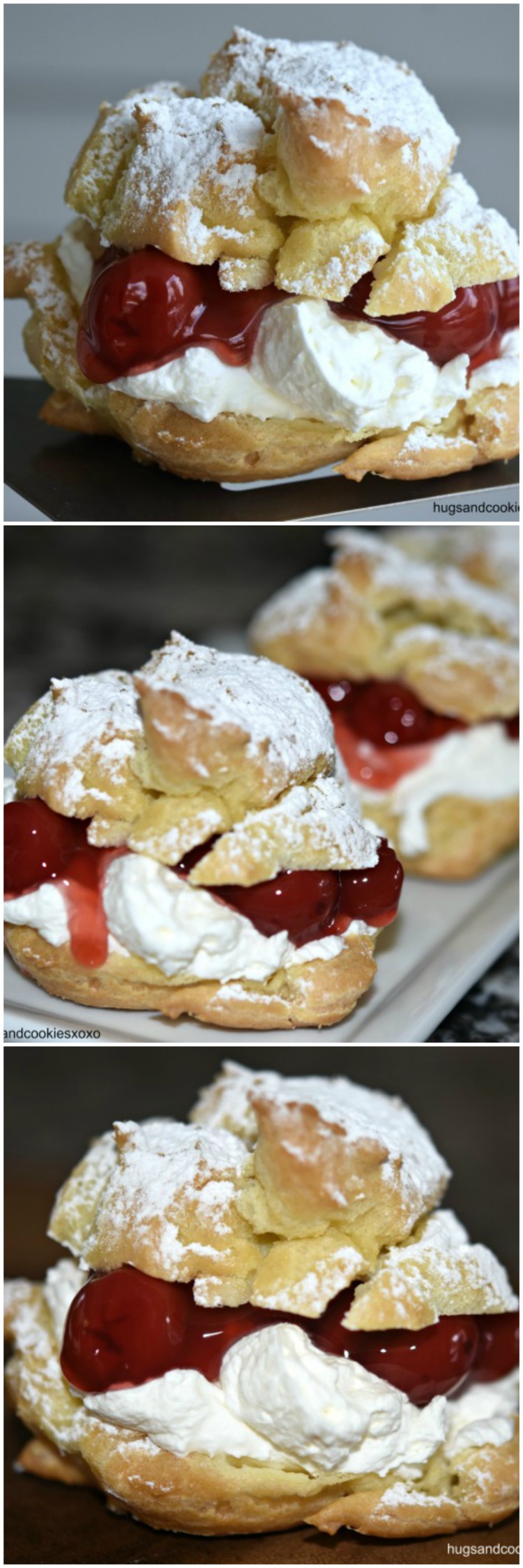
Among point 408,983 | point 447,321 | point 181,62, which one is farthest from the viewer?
point 181,62

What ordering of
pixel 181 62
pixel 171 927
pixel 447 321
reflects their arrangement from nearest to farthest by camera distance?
pixel 171 927 < pixel 447 321 < pixel 181 62

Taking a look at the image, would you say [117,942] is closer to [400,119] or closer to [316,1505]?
[316,1505]

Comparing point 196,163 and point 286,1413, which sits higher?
point 196,163

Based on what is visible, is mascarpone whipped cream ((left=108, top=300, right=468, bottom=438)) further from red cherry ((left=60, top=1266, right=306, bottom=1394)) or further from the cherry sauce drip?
red cherry ((left=60, top=1266, right=306, bottom=1394))

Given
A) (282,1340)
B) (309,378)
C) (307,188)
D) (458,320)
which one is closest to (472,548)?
(458,320)

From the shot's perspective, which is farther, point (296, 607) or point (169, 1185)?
point (296, 607)

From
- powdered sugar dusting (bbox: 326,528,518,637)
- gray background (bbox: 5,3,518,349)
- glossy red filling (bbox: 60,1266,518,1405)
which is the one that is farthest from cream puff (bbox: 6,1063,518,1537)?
gray background (bbox: 5,3,518,349)

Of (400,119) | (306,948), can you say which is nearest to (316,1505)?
(306,948)

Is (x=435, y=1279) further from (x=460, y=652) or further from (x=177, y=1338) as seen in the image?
(x=460, y=652)
